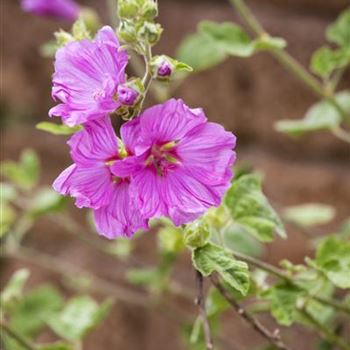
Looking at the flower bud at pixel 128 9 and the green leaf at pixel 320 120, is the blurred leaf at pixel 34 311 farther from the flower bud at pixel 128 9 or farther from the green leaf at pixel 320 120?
the flower bud at pixel 128 9

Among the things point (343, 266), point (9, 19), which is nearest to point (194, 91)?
point (9, 19)

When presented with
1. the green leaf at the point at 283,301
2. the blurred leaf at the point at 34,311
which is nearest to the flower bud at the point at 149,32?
the green leaf at the point at 283,301

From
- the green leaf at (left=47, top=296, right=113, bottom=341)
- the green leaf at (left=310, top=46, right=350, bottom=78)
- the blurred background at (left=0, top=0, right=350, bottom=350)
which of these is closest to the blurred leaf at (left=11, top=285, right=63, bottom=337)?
the green leaf at (left=47, top=296, right=113, bottom=341)

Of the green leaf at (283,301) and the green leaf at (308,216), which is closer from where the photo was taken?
the green leaf at (283,301)

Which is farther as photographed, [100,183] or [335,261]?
[335,261]

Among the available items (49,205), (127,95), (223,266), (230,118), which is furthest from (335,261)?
(230,118)

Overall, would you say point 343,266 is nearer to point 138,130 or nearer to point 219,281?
point 219,281

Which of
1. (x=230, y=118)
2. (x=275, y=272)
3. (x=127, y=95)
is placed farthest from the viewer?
(x=230, y=118)

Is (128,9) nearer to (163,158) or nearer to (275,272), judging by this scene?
(163,158)
